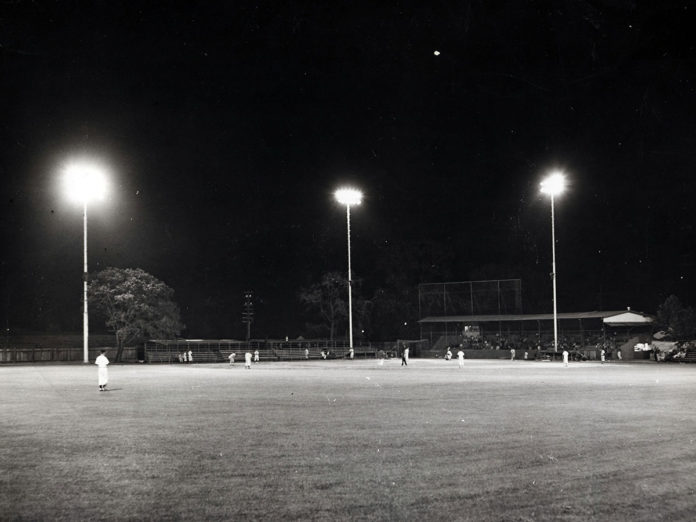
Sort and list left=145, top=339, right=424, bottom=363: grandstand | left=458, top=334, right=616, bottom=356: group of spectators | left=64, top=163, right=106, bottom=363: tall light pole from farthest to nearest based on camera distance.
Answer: left=145, top=339, right=424, bottom=363: grandstand → left=458, top=334, right=616, bottom=356: group of spectators → left=64, top=163, right=106, bottom=363: tall light pole

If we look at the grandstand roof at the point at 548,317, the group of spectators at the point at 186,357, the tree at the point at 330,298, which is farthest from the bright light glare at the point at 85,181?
the tree at the point at 330,298

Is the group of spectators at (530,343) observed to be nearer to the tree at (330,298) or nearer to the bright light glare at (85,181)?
the tree at (330,298)

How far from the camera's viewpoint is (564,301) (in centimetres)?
8531

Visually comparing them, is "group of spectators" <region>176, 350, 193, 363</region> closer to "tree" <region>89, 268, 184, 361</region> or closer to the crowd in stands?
"tree" <region>89, 268, 184, 361</region>

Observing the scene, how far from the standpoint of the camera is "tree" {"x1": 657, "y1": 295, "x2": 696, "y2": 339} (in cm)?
6312

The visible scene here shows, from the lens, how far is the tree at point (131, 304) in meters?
66.7

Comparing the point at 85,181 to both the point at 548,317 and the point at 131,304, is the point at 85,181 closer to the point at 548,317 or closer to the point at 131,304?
the point at 131,304

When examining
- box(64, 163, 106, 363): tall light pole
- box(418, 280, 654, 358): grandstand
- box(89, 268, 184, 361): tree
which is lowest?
box(418, 280, 654, 358): grandstand

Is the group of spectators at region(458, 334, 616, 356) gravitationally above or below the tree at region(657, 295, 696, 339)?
below

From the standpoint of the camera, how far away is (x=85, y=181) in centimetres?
4984

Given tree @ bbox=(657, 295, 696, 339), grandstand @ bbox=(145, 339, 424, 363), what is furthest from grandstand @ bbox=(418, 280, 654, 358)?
grandstand @ bbox=(145, 339, 424, 363)

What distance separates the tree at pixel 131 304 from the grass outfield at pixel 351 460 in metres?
47.7

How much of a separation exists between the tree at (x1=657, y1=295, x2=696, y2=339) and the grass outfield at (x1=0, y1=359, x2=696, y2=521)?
47.0 meters

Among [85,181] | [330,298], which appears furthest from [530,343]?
[85,181]
